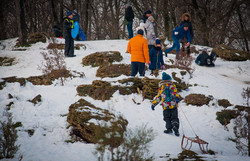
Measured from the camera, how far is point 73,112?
4.06 metres

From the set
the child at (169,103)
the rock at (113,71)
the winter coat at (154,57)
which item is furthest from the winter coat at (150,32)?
the child at (169,103)

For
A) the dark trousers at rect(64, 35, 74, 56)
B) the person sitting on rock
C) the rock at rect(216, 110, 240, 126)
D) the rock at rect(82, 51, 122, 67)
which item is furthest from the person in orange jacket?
the person sitting on rock

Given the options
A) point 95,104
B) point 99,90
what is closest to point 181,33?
point 99,90

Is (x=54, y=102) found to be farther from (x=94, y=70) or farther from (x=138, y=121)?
(x=94, y=70)

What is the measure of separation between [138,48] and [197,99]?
2463mm

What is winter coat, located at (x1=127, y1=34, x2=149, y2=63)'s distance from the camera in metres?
6.37

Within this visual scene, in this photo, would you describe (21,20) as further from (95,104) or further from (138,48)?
(95,104)

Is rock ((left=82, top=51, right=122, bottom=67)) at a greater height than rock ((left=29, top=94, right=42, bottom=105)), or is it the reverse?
rock ((left=82, top=51, right=122, bottom=67))

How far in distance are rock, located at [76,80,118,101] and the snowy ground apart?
193mm

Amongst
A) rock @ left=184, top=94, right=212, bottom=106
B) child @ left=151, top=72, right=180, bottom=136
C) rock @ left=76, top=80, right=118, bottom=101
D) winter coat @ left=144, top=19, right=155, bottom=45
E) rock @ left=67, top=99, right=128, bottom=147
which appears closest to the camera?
rock @ left=67, top=99, right=128, bottom=147

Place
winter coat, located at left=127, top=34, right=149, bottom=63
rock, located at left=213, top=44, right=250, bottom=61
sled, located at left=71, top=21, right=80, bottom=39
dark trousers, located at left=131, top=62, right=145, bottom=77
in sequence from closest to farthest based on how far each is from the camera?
A: winter coat, located at left=127, top=34, right=149, bottom=63
dark trousers, located at left=131, top=62, right=145, bottom=77
sled, located at left=71, top=21, right=80, bottom=39
rock, located at left=213, top=44, right=250, bottom=61

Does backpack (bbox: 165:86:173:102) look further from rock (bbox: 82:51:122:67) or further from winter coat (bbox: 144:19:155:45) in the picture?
rock (bbox: 82:51:122:67)

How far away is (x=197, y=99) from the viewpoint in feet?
19.1

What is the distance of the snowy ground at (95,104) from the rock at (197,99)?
15 centimetres
